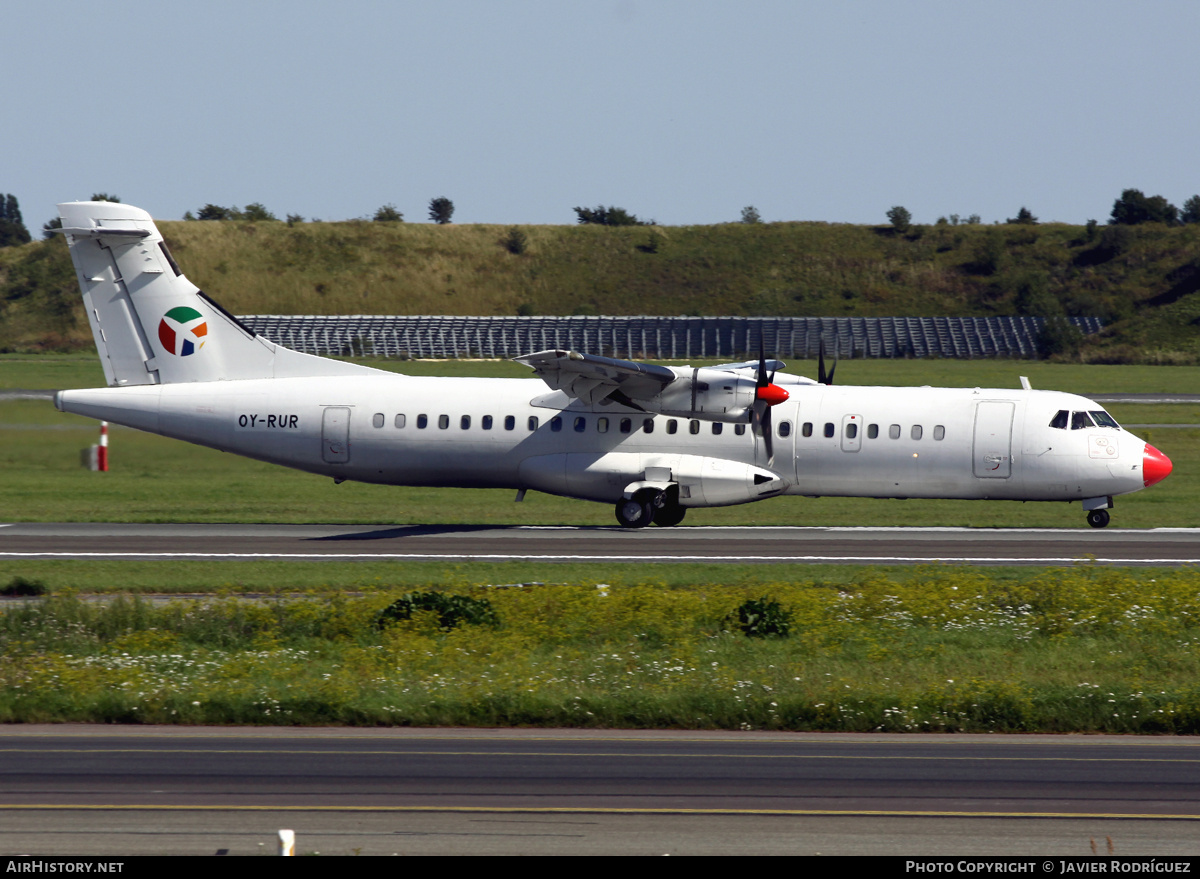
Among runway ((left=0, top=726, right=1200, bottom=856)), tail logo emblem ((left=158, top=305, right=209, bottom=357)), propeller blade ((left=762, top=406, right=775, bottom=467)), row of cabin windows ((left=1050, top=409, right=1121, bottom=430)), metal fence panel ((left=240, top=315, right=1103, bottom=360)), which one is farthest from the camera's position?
metal fence panel ((left=240, top=315, right=1103, bottom=360))

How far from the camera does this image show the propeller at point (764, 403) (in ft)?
97.8

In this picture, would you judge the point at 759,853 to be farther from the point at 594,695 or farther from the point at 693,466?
the point at 693,466

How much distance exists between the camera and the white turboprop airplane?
3008cm

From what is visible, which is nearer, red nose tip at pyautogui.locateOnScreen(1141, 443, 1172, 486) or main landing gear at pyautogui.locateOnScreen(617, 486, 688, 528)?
Result: red nose tip at pyautogui.locateOnScreen(1141, 443, 1172, 486)

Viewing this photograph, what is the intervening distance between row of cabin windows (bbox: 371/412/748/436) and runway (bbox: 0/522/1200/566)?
250 cm

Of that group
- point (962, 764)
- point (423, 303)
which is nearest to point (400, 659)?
point (962, 764)

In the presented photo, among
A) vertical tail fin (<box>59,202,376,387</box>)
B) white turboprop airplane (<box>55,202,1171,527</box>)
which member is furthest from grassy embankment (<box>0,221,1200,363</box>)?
white turboprop airplane (<box>55,202,1171,527</box>)

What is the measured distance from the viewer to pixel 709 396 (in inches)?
1195

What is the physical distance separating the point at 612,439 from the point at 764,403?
384 centimetres

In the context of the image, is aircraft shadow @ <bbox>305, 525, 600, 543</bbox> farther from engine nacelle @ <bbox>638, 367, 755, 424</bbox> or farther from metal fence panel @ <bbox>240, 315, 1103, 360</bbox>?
metal fence panel @ <bbox>240, 315, 1103, 360</bbox>

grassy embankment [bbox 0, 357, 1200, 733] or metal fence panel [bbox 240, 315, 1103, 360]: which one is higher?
metal fence panel [bbox 240, 315, 1103, 360]

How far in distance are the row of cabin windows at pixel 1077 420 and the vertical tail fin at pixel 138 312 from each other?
55.6ft

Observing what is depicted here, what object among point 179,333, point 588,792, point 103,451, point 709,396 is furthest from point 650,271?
point 588,792

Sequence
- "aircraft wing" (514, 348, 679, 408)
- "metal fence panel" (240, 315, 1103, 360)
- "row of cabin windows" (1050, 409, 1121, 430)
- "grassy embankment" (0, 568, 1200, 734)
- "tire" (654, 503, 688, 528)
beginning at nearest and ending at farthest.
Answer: "grassy embankment" (0, 568, 1200, 734)
"aircraft wing" (514, 348, 679, 408)
"row of cabin windows" (1050, 409, 1121, 430)
"tire" (654, 503, 688, 528)
"metal fence panel" (240, 315, 1103, 360)
